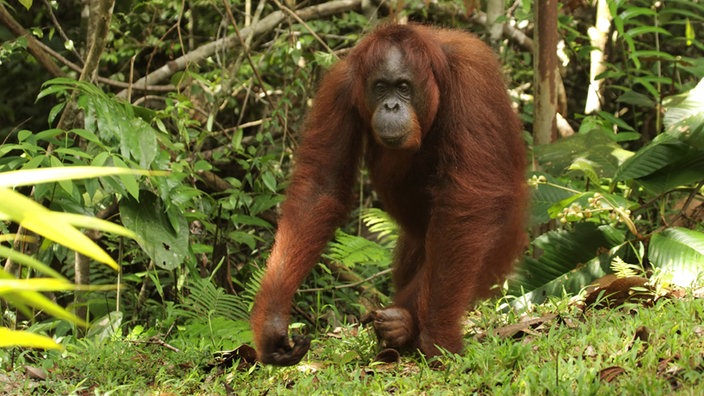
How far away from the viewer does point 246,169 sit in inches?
253

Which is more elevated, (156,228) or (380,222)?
(156,228)

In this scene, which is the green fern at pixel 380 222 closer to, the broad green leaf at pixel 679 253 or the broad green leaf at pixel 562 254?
the broad green leaf at pixel 562 254

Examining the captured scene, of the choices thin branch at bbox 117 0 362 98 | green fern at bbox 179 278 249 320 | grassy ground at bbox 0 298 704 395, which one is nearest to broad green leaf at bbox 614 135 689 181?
grassy ground at bbox 0 298 704 395

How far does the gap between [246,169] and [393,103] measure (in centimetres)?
279

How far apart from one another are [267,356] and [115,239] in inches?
96.3

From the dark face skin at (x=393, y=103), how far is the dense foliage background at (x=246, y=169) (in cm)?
111

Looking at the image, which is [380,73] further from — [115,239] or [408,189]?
[115,239]

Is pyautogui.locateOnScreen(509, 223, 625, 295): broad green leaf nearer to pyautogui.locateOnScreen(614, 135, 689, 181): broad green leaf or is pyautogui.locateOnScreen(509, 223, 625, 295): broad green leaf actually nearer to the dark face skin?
pyautogui.locateOnScreen(614, 135, 689, 181): broad green leaf

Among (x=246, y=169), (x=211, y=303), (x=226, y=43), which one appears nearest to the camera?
(x=211, y=303)

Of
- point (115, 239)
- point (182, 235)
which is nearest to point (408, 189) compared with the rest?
point (182, 235)

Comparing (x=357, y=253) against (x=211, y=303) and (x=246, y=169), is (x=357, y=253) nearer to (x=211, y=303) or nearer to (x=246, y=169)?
(x=211, y=303)

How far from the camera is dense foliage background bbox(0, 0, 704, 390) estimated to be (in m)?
4.52

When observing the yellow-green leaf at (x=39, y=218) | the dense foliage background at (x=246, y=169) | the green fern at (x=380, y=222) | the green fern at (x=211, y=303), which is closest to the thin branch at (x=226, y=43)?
the dense foliage background at (x=246, y=169)

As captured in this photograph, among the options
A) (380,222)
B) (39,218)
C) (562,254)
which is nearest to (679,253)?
(562,254)
